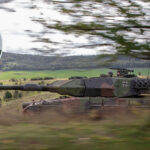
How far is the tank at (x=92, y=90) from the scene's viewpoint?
459 inches

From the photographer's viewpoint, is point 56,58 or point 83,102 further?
point 83,102

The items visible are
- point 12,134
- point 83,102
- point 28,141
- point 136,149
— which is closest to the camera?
point 136,149

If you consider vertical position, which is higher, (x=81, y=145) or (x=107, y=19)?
(x=107, y=19)

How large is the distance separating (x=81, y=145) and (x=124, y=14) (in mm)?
2352

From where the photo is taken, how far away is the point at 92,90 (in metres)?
11.9

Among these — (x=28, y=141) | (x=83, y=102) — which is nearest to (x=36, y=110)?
(x=83, y=102)

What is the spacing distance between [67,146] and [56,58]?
70.8 inches

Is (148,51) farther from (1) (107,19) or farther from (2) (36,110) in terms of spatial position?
(2) (36,110)

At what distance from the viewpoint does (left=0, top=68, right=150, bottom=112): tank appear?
38.2 ft

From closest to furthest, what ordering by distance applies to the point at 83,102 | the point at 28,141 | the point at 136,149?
the point at 136,149 → the point at 28,141 → the point at 83,102

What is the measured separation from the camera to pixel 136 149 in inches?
152

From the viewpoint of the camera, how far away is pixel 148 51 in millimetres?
5023

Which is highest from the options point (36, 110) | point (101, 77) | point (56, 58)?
point (56, 58)

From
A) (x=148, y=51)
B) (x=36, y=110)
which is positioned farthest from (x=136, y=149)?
(x=36, y=110)
